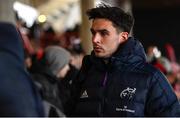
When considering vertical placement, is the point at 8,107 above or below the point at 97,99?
above

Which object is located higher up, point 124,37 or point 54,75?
point 124,37

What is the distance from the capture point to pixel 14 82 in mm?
3695

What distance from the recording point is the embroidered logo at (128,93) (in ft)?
16.8

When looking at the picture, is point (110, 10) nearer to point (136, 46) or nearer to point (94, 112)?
point (136, 46)

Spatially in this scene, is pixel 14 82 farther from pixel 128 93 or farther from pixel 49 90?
pixel 49 90

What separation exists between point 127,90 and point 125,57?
0.88 ft

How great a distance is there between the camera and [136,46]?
17.5 feet

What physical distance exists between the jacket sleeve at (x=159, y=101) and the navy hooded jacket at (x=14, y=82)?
1568 millimetres

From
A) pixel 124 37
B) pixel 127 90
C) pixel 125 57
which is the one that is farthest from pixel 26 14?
pixel 127 90

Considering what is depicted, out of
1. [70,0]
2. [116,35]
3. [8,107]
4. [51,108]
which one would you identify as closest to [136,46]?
[116,35]

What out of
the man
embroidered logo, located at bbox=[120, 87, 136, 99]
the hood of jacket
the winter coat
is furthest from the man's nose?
the winter coat

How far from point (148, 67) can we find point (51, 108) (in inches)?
60.0

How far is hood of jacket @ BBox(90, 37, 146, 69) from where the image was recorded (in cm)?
521

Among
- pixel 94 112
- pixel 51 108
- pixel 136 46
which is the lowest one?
pixel 51 108
